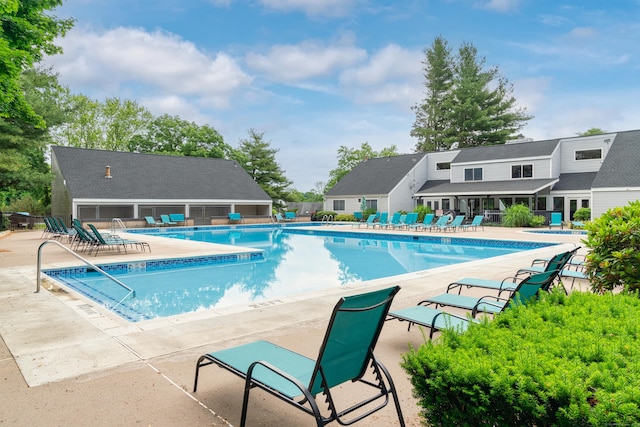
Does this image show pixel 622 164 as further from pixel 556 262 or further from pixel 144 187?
pixel 144 187

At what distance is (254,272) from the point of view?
41.2 ft

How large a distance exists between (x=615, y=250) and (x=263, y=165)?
40.7 metres

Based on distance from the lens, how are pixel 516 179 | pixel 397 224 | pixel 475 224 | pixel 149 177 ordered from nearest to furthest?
pixel 475 224
pixel 397 224
pixel 516 179
pixel 149 177

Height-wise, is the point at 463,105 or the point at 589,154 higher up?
the point at 463,105

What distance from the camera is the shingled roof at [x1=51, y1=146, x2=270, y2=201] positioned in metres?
30.5

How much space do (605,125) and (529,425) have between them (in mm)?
61827

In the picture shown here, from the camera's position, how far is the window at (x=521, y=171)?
32094 millimetres

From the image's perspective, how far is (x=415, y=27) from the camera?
24.1 m

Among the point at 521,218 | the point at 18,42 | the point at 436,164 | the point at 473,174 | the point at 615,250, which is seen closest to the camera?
the point at 615,250

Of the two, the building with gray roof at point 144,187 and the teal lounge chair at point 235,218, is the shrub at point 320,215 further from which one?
the teal lounge chair at point 235,218

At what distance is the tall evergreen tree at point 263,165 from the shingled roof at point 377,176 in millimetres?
6124

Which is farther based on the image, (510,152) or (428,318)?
(510,152)

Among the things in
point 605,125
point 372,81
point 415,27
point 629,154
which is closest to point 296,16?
point 415,27

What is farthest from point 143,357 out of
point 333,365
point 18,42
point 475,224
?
point 475,224
